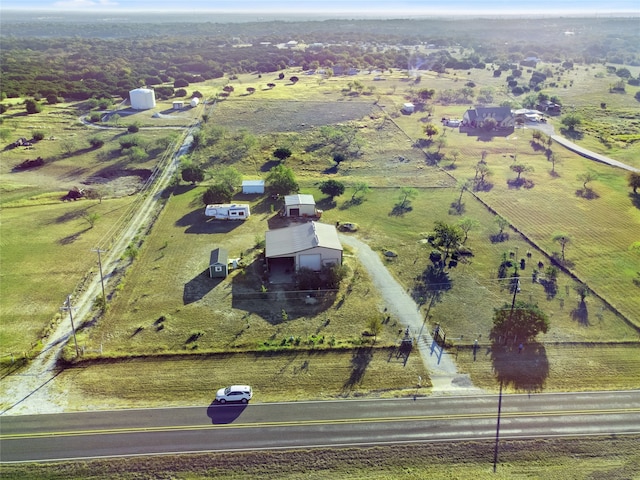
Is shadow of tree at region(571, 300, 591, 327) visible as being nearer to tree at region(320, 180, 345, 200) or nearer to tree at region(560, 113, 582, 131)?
tree at region(320, 180, 345, 200)

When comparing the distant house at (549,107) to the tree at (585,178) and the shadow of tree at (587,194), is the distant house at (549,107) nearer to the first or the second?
the tree at (585,178)

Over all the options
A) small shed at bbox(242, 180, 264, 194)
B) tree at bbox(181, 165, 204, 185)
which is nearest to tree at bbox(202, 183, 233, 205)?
small shed at bbox(242, 180, 264, 194)

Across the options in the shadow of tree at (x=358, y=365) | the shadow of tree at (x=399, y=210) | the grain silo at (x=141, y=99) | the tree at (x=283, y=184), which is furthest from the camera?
the grain silo at (x=141, y=99)

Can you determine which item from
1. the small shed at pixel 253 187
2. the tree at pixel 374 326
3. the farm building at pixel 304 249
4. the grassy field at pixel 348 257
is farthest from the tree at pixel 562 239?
the small shed at pixel 253 187

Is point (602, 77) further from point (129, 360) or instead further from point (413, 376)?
point (129, 360)

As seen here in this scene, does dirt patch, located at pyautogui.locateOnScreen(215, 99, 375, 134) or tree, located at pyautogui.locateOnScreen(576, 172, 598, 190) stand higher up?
dirt patch, located at pyautogui.locateOnScreen(215, 99, 375, 134)
